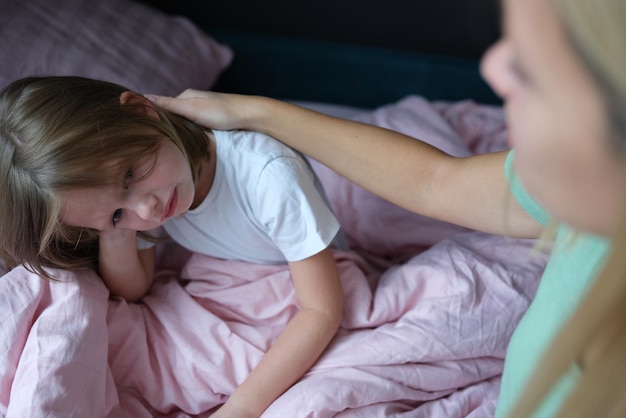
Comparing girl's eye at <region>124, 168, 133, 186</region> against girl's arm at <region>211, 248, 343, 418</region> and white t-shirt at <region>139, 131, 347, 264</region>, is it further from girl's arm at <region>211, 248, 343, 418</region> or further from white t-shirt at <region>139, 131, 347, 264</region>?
girl's arm at <region>211, 248, 343, 418</region>

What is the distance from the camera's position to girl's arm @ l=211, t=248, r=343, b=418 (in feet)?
3.09

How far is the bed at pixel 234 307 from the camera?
92 centimetres

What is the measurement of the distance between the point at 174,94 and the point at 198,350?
52 centimetres

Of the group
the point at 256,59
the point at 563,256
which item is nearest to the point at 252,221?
the point at 563,256

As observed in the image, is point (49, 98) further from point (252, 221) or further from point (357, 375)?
point (357, 375)

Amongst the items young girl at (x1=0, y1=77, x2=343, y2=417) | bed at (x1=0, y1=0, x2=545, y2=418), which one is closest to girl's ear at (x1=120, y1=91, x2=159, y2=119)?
young girl at (x1=0, y1=77, x2=343, y2=417)

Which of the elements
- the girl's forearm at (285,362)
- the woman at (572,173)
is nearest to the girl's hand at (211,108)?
the girl's forearm at (285,362)

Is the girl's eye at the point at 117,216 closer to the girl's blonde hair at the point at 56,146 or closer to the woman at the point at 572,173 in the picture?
the girl's blonde hair at the point at 56,146

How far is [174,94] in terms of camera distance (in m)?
1.32

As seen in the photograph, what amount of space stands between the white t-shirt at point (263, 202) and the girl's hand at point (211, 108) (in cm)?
2

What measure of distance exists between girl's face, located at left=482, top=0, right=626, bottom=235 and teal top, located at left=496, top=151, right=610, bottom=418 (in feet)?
0.39

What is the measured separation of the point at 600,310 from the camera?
1.51ft

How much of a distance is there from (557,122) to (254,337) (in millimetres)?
673

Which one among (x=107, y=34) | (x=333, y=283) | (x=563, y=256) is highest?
(x=563, y=256)
